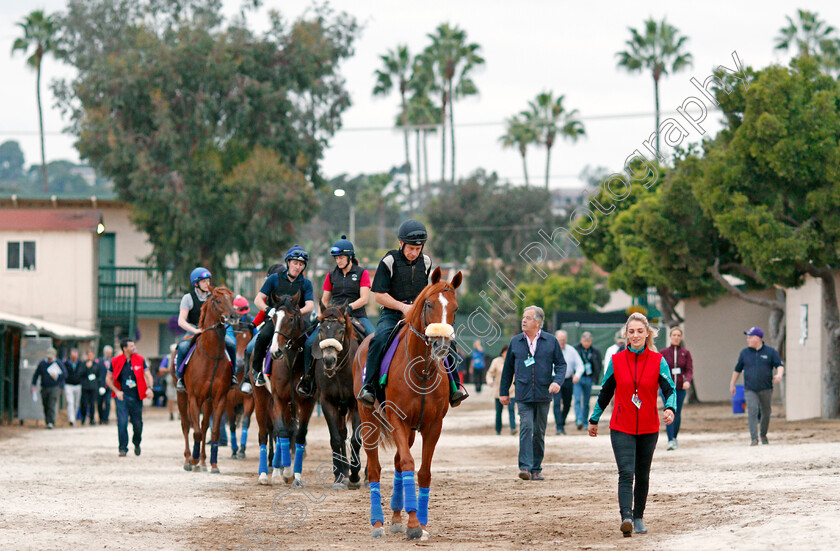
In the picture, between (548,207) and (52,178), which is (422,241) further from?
(52,178)

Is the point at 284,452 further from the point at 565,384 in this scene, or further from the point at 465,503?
the point at 565,384

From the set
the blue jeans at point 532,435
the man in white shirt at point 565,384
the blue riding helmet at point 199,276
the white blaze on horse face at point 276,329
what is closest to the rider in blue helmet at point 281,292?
the white blaze on horse face at point 276,329

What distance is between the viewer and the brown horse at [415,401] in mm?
9914

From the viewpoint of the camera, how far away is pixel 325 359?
12969 millimetres

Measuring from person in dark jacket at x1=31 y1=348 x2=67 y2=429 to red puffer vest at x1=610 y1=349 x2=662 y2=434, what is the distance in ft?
74.2

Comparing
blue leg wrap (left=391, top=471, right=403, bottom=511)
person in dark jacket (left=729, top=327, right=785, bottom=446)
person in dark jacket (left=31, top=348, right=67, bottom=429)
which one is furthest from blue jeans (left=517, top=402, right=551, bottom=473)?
person in dark jacket (left=31, top=348, right=67, bottom=429)

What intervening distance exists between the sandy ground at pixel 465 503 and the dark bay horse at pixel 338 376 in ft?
1.91

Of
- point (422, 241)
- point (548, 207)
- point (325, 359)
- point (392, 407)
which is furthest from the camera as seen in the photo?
point (548, 207)

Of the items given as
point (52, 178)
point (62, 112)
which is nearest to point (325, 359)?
point (62, 112)

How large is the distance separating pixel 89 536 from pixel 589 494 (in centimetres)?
585

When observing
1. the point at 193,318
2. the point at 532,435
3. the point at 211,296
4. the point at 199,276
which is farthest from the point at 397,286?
the point at 193,318

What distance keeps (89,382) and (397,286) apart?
76.3 ft

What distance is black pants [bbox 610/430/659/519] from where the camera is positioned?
9922 mm

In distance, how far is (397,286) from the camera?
11211 mm
